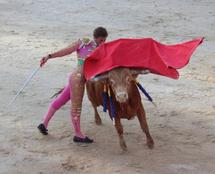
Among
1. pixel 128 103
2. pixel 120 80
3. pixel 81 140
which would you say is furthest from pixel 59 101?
pixel 120 80

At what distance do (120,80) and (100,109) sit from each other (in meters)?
1.66

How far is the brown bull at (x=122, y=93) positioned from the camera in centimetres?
508

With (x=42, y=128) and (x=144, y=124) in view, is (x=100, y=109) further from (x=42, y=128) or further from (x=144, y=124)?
(x=144, y=124)

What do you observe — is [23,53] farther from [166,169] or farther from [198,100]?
[166,169]

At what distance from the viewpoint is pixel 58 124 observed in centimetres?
630

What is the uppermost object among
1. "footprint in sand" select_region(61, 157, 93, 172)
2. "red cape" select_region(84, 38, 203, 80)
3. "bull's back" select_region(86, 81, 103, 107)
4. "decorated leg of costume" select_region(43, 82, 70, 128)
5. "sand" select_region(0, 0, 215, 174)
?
"red cape" select_region(84, 38, 203, 80)

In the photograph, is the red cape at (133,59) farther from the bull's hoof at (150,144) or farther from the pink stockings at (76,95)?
the bull's hoof at (150,144)

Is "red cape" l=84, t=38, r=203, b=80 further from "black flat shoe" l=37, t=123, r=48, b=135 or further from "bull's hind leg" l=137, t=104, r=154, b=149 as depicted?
"black flat shoe" l=37, t=123, r=48, b=135

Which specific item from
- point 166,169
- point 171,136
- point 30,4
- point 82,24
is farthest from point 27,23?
point 166,169

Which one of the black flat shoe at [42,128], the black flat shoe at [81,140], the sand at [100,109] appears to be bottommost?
the sand at [100,109]

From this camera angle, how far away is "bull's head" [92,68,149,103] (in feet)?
16.5

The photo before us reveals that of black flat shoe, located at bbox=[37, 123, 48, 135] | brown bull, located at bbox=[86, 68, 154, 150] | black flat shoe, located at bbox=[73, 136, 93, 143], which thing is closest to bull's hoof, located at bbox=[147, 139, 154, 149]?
brown bull, located at bbox=[86, 68, 154, 150]

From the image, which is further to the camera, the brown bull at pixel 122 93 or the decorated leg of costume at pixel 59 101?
the decorated leg of costume at pixel 59 101

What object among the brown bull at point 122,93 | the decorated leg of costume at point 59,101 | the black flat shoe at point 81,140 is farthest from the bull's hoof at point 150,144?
the decorated leg of costume at point 59,101
